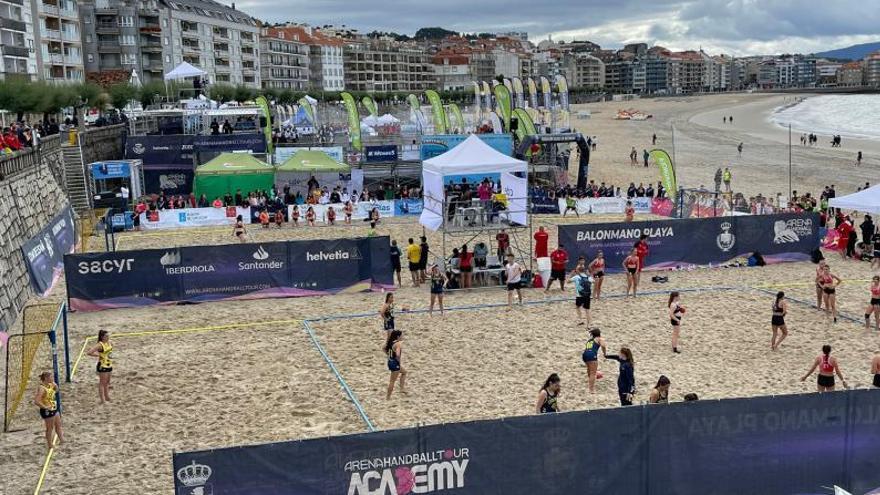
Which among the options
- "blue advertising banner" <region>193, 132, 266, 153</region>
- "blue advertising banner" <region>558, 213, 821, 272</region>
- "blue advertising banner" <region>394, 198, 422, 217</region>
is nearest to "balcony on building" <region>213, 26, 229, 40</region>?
"blue advertising banner" <region>193, 132, 266, 153</region>

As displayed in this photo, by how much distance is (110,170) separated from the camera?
3269 centimetres

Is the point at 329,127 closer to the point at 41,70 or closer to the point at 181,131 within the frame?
the point at 181,131

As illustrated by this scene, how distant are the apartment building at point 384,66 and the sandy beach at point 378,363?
423 ft

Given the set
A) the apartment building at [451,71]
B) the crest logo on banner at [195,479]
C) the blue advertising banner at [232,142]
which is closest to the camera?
the crest logo on banner at [195,479]

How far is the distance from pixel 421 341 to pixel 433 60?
546 feet

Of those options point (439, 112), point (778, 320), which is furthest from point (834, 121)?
point (778, 320)

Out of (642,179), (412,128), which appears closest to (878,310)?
(642,179)

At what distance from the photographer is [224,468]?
680 centimetres

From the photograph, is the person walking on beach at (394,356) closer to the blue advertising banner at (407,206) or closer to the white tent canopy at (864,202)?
the white tent canopy at (864,202)

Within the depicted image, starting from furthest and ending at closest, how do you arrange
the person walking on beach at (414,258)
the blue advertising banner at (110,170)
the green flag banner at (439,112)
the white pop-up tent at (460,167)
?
the green flag banner at (439,112)
the blue advertising banner at (110,170)
the white pop-up tent at (460,167)
the person walking on beach at (414,258)

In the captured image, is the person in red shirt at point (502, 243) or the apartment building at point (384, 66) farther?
the apartment building at point (384, 66)

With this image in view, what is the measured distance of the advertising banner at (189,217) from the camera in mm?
29266

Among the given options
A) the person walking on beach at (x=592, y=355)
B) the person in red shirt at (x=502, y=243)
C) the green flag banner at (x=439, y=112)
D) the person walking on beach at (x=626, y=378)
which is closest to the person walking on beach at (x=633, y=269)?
the person in red shirt at (x=502, y=243)

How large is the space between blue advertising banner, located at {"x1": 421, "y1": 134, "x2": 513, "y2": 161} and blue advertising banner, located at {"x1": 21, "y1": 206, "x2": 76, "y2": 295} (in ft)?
47.3
